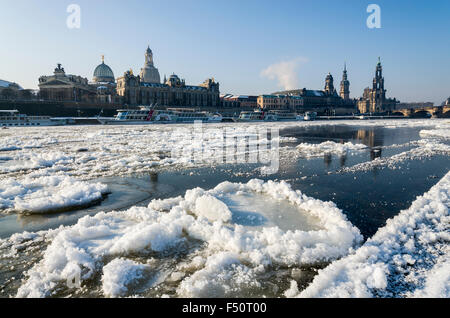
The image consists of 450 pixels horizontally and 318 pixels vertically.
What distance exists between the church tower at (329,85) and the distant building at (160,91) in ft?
219

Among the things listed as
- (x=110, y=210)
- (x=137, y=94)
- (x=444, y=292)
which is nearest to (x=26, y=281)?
(x=110, y=210)

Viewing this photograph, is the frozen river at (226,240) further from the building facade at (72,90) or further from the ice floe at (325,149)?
the building facade at (72,90)

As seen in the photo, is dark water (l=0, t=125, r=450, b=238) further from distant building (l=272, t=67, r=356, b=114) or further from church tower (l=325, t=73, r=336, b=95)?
Answer: church tower (l=325, t=73, r=336, b=95)

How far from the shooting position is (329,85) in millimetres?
147000

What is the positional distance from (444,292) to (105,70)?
113500mm

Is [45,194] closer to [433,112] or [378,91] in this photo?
[433,112]

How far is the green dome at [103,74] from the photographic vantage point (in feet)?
328

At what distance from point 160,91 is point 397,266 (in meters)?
99.7

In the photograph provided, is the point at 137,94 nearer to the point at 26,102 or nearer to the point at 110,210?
the point at 26,102

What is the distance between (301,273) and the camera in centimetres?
355

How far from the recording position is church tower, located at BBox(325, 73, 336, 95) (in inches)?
5738

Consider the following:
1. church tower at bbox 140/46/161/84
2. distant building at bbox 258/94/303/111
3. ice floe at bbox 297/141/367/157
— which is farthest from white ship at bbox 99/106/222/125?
distant building at bbox 258/94/303/111

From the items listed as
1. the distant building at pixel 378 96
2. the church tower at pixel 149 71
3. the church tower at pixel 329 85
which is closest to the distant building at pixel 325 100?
the church tower at pixel 329 85

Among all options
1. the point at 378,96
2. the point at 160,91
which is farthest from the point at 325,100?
the point at 160,91
